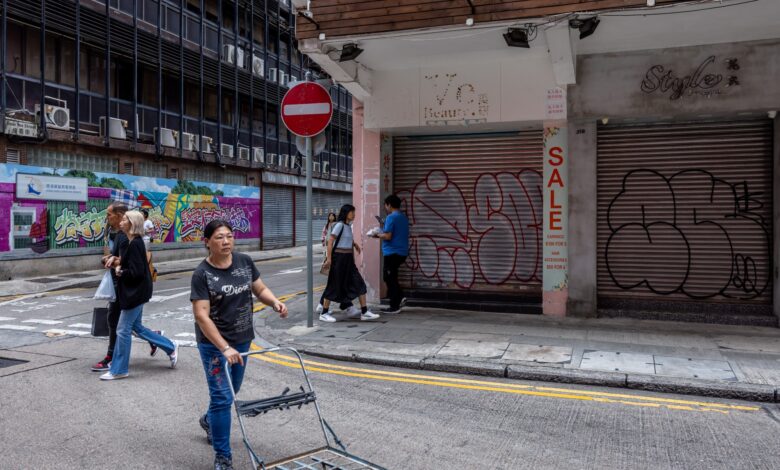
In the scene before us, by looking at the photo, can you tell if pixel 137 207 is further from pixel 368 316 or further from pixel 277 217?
pixel 368 316

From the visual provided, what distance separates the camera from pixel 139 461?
13.4 feet

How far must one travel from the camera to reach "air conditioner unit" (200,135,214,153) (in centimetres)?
2306

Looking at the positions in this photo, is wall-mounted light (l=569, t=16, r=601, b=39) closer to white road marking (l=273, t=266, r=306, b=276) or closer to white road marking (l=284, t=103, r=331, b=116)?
white road marking (l=284, t=103, r=331, b=116)

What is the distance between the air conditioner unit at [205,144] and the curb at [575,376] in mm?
17655

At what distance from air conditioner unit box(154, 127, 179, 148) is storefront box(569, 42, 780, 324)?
15609 millimetres

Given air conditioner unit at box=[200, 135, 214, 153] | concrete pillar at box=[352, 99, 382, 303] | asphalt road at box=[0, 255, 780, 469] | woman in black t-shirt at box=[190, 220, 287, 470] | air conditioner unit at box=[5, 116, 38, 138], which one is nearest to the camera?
woman in black t-shirt at box=[190, 220, 287, 470]

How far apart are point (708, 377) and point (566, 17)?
14.9 ft

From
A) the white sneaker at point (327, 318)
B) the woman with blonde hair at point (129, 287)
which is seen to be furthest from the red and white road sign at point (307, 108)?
the woman with blonde hair at point (129, 287)

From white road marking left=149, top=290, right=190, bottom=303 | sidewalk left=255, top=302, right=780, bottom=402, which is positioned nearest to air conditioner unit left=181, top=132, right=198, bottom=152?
white road marking left=149, top=290, right=190, bottom=303

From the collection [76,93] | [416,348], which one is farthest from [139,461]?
[76,93]

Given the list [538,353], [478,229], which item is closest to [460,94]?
[478,229]

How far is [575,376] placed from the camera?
6039mm

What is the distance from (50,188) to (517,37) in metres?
14.0

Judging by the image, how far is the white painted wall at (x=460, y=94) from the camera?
934 centimetres
